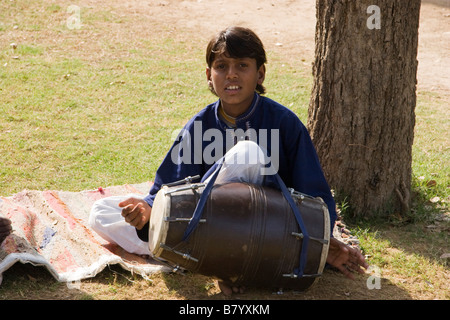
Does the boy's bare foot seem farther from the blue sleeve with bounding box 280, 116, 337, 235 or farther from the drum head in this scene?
the blue sleeve with bounding box 280, 116, 337, 235

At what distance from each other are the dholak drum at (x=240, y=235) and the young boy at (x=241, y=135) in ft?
1.00

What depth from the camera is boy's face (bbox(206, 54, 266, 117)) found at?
360cm

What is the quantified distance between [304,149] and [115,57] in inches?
217

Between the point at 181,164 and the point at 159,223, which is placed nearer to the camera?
the point at 159,223

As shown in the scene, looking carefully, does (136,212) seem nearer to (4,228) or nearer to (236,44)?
(4,228)

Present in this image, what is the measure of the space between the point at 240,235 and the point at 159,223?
414 millimetres

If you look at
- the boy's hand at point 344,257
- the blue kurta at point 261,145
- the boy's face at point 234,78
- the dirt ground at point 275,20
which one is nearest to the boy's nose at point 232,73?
the boy's face at point 234,78

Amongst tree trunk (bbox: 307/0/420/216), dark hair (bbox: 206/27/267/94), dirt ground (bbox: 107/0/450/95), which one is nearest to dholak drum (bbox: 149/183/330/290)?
dark hair (bbox: 206/27/267/94)

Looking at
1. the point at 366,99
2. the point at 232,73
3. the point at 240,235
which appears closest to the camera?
the point at 240,235

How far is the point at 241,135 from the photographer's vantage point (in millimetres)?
3678

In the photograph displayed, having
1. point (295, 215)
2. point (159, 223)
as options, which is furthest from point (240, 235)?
point (159, 223)

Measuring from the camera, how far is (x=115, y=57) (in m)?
8.57

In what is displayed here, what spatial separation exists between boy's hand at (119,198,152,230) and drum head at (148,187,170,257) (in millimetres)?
164
